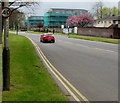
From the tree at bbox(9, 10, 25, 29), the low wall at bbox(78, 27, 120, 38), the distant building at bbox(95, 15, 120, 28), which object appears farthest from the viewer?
the distant building at bbox(95, 15, 120, 28)

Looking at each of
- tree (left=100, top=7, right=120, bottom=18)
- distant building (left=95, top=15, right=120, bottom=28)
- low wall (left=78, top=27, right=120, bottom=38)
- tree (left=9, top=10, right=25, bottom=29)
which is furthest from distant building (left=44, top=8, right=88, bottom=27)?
low wall (left=78, top=27, right=120, bottom=38)

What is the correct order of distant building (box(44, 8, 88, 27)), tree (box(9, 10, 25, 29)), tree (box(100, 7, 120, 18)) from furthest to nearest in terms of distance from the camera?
distant building (box(44, 8, 88, 27)) < tree (box(100, 7, 120, 18)) < tree (box(9, 10, 25, 29))

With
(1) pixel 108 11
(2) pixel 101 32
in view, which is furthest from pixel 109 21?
(2) pixel 101 32

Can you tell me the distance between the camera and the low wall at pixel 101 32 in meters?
50.0

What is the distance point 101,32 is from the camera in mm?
55250

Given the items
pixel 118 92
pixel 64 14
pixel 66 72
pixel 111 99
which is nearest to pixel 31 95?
pixel 111 99

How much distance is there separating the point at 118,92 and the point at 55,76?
342 centimetres

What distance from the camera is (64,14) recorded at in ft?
482

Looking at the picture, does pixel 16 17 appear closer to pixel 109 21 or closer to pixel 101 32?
pixel 101 32

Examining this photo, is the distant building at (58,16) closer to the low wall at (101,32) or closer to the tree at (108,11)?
the tree at (108,11)

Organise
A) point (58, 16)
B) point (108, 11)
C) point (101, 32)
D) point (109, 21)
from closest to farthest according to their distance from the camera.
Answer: point (101, 32) < point (109, 21) < point (108, 11) < point (58, 16)

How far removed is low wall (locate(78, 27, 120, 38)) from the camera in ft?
164

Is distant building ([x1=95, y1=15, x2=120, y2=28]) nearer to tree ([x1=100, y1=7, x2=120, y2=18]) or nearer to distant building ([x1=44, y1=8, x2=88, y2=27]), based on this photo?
tree ([x1=100, y1=7, x2=120, y2=18])

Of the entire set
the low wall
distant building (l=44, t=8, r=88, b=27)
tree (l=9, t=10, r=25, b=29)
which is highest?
distant building (l=44, t=8, r=88, b=27)
